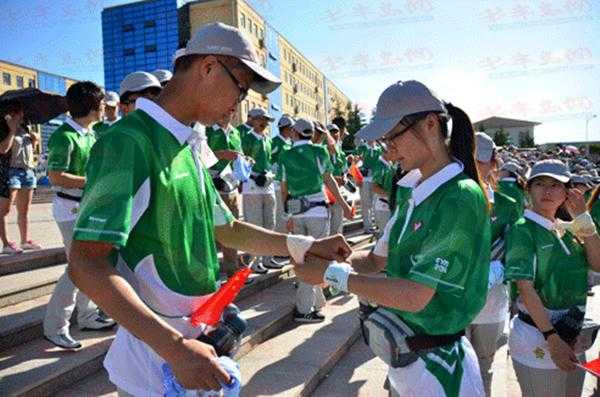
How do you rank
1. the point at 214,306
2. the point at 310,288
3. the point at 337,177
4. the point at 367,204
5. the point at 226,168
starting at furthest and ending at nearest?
the point at 367,204, the point at 337,177, the point at 226,168, the point at 310,288, the point at 214,306

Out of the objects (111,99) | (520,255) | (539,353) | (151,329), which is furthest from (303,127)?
(151,329)

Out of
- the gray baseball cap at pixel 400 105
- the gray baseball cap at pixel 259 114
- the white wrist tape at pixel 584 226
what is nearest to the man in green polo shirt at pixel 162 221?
the gray baseball cap at pixel 400 105

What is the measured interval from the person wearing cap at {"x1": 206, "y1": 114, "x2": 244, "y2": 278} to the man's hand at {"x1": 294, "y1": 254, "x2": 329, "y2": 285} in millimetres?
4342

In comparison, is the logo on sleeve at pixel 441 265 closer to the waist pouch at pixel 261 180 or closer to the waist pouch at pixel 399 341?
the waist pouch at pixel 399 341

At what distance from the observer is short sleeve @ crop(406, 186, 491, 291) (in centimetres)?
193

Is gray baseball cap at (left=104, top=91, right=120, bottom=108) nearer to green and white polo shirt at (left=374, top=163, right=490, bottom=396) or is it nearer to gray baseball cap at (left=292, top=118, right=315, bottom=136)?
gray baseball cap at (left=292, top=118, right=315, bottom=136)

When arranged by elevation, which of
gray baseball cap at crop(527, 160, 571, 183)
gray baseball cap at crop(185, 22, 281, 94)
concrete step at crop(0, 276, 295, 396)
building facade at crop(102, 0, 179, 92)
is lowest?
concrete step at crop(0, 276, 295, 396)

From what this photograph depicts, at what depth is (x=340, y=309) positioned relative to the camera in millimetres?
6840

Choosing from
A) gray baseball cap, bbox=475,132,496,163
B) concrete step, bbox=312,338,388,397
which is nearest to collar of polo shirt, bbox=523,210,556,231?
gray baseball cap, bbox=475,132,496,163

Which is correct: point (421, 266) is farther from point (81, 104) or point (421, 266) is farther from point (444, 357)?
point (81, 104)

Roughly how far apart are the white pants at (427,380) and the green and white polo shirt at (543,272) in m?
1.30

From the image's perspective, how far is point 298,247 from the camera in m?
2.38

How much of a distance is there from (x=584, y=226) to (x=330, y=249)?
2.05 meters

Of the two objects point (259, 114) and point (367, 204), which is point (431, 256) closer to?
point (259, 114)
